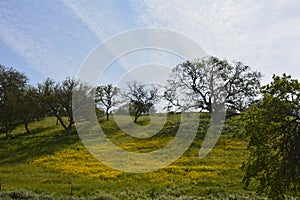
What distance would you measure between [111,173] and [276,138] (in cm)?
1761

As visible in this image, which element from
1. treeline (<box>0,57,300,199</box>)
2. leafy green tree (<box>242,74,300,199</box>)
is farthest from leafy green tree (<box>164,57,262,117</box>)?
leafy green tree (<box>242,74,300,199</box>)

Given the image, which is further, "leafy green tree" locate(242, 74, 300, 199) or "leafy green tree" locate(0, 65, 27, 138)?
"leafy green tree" locate(0, 65, 27, 138)

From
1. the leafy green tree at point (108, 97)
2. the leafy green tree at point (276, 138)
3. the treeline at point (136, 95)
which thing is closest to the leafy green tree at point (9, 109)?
the treeline at point (136, 95)

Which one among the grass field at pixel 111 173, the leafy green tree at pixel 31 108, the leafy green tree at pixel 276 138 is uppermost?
the leafy green tree at pixel 31 108

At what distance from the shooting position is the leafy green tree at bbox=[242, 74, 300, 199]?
12.2 m

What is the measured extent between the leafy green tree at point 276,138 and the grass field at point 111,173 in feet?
4.49

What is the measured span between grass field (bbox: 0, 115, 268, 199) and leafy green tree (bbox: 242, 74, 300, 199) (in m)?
1.37

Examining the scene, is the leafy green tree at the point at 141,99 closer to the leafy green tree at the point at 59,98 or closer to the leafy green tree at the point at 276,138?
the leafy green tree at the point at 59,98

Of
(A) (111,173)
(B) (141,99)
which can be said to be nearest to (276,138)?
(A) (111,173)

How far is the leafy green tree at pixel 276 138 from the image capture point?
12234mm

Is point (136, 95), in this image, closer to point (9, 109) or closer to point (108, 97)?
point (108, 97)

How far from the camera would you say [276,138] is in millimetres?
13141

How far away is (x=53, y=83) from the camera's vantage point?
56.8 m

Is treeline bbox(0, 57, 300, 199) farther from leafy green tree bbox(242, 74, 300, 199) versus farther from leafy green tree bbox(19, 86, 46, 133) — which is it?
leafy green tree bbox(242, 74, 300, 199)
